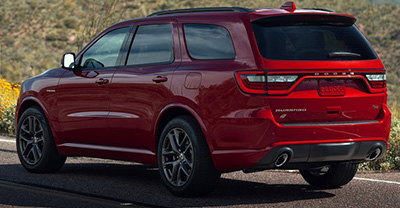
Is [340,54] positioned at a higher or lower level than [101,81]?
higher

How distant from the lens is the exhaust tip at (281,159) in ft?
25.9

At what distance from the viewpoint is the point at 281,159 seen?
800 centimetres

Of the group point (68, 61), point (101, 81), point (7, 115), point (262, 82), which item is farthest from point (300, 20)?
point (7, 115)

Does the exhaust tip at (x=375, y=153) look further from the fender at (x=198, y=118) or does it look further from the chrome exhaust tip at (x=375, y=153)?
the fender at (x=198, y=118)

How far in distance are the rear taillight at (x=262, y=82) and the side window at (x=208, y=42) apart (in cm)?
38

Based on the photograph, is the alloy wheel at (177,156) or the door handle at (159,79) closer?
the alloy wheel at (177,156)

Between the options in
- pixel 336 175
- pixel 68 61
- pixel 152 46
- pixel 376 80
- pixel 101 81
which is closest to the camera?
pixel 376 80

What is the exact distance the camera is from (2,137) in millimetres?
15219

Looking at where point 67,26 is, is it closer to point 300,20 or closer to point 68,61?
point 68,61

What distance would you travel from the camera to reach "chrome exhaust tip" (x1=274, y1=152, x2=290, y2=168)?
7902mm

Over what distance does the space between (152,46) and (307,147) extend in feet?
7.40

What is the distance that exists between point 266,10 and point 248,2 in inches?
1795

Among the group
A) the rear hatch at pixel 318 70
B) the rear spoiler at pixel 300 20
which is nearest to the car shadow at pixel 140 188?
the rear hatch at pixel 318 70

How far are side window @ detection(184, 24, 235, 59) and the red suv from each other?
13 mm
